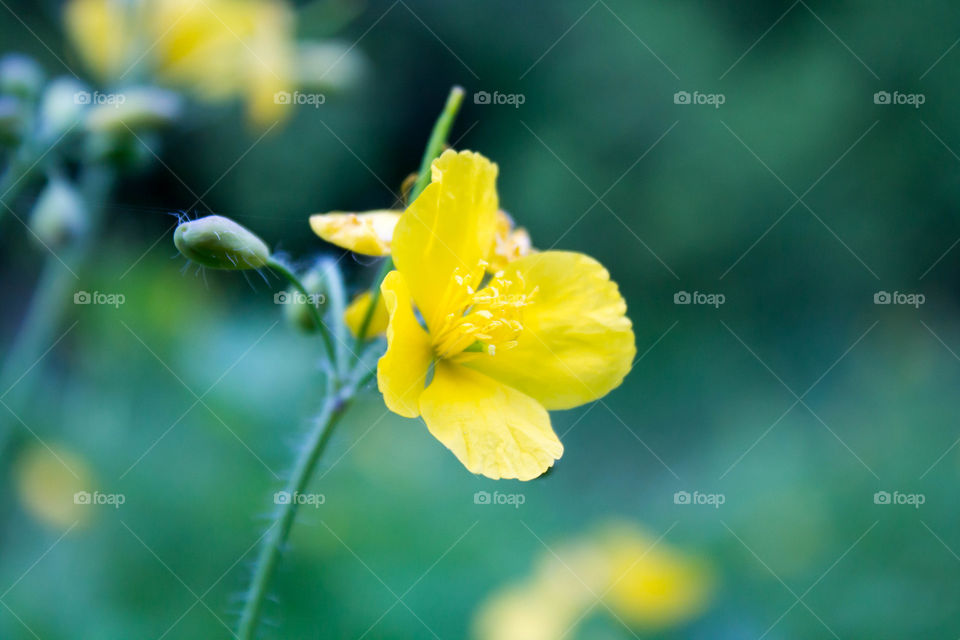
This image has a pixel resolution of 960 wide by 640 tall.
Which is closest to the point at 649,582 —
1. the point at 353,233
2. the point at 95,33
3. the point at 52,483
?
the point at 353,233

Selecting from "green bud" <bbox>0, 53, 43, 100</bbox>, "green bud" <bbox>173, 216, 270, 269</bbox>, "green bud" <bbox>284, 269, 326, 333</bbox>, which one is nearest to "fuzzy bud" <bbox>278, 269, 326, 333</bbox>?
"green bud" <bbox>284, 269, 326, 333</bbox>

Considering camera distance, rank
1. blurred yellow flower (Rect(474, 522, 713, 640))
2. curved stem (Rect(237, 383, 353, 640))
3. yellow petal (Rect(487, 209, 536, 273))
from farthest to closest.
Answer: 1. blurred yellow flower (Rect(474, 522, 713, 640))
2. yellow petal (Rect(487, 209, 536, 273))
3. curved stem (Rect(237, 383, 353, 640))

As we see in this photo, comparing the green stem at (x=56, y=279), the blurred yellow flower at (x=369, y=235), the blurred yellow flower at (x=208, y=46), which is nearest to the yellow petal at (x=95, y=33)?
the blurred yellow flower at (x=208, y=46)

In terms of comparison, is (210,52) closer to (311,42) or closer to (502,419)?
(311,42)

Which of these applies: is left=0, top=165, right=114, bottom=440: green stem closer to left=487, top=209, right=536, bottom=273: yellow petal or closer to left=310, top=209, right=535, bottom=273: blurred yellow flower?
left=310, top=209, right=535, bottom=273: blurred yellow flower

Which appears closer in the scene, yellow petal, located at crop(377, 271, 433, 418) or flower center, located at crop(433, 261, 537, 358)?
yellow petal, located at crop(377, 271, 433, 418)
